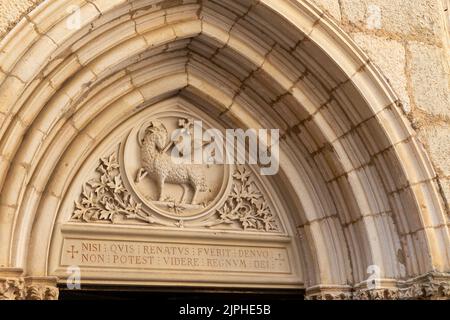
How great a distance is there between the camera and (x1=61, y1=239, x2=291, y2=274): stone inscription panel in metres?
4.36

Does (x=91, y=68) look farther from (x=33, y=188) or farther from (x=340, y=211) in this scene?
(x=340, y=211)

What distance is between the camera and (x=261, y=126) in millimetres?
4977

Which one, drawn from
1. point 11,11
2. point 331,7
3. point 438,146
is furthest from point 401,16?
point 11,11

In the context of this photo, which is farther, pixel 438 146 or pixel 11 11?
pixel 438 146

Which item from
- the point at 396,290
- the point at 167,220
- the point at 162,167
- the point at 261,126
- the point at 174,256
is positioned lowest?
the point at 396,290

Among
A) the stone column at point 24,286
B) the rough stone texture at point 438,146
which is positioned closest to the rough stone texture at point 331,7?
the rough stone texture at point 438,146

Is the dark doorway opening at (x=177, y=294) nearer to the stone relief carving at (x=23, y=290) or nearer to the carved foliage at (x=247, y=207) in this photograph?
the stone relief carving at (x=23, y=290)

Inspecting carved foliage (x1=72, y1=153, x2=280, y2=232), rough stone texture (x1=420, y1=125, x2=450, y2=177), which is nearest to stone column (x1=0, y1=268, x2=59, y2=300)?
carved foliage (x1=72, y1=153, x2=280, y2=232)

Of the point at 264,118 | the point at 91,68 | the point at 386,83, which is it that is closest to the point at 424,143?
the point at 386,83

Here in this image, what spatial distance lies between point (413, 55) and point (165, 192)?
6.40 ft

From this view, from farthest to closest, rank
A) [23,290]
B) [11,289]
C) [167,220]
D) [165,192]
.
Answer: [165,192]
[167,220]
[23,290]
[11,289]

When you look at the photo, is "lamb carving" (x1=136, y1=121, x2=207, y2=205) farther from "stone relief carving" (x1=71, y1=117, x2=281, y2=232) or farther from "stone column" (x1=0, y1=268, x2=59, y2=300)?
"stone column" (x1=0, y1=268, x2=59, y2=300)

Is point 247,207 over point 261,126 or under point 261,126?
under

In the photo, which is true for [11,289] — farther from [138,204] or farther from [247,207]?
[247,207]
